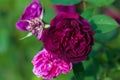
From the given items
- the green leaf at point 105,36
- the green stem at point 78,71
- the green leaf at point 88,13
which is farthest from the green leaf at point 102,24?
the green leaf at point 105,36

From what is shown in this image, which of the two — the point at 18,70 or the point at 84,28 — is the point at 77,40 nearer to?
the point at 84,28

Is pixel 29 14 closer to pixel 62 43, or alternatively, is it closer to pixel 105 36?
pixel 62 43

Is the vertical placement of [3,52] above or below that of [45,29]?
below

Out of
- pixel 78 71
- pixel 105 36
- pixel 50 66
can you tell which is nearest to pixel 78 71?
pixel 78 71

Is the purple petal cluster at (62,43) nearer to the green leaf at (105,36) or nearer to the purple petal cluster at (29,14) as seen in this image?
the purple petal cluster at (29,14)

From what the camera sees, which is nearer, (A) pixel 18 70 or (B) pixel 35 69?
(B) pixel 35 69

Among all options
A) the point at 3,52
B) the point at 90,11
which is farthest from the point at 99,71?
the point at 3,52
